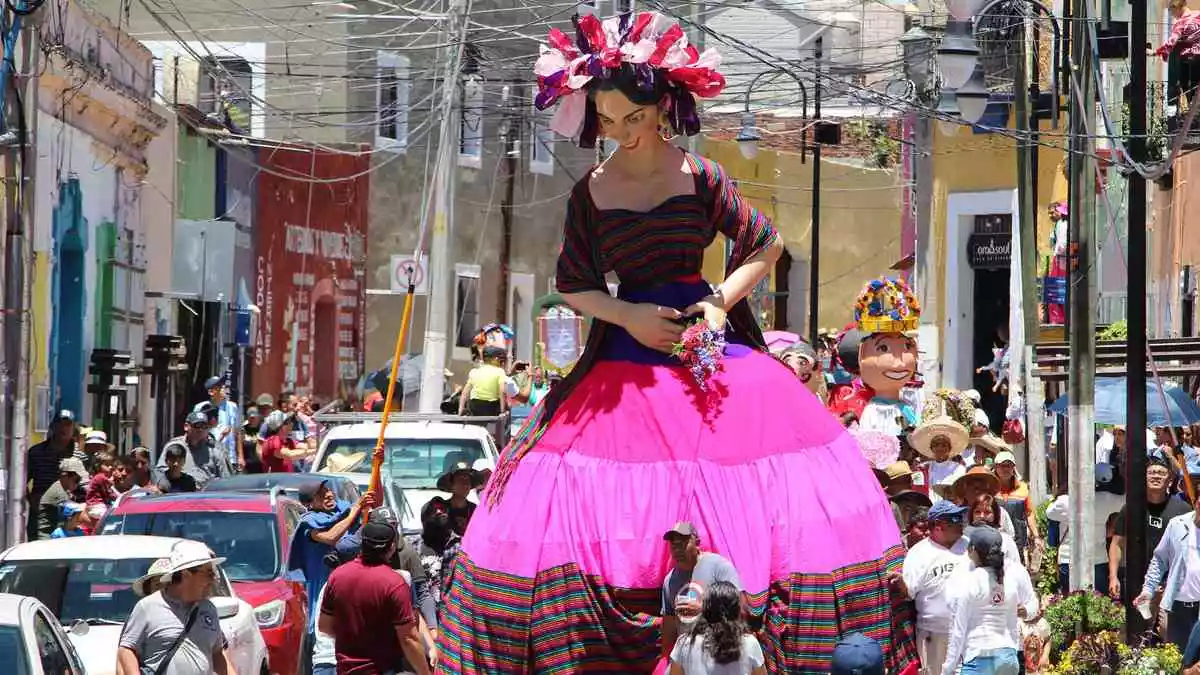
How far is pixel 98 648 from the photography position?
12609mm

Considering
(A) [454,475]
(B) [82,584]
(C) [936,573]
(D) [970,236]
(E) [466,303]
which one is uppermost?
(D) [970,236]

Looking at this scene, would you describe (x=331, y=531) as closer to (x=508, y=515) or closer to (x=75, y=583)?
(x=75, y=583)

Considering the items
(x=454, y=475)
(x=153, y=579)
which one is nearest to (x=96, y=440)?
(x=454, y=475)

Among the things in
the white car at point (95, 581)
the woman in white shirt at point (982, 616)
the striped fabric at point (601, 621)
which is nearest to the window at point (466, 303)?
the white car at point (95, 581)

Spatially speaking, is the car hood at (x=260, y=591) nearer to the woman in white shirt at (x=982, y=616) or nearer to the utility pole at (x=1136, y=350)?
the woman in white shirt at (x=982, y=616)

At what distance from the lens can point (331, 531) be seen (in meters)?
15.4

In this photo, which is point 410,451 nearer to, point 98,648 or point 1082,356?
point 1082,356

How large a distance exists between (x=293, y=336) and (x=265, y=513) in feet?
82.8

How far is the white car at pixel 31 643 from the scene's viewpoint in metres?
9.29

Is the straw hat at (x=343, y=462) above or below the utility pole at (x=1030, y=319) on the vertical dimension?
below

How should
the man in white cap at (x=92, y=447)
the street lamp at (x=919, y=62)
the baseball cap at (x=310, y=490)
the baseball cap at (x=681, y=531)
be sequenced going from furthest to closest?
the street lamp at (x=919, y=62), the man in white cap at (x=92, y=447), the baseball cap at (x=310, y=490), the baseball cap at (x=681, y=531)

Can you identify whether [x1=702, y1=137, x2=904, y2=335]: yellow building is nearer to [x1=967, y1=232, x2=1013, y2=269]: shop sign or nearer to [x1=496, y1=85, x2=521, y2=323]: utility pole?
[x1=496, y1=85, x2=521, y2=323]: utility pole

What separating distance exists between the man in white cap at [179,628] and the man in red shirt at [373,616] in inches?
24.4

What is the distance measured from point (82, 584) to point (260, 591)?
171cm
